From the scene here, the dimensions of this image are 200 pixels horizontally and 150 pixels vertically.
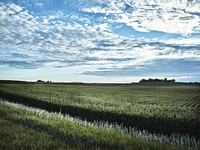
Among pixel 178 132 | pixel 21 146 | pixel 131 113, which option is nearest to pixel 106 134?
pixel 21 146

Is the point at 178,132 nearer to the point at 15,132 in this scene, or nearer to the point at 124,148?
the point at 124,148

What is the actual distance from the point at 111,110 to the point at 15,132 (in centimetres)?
1368

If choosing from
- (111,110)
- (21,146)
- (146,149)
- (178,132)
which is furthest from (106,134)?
(111,110)

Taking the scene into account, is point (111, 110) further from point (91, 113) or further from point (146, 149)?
point (146, 149)

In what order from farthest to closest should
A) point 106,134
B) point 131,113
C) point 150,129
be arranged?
1. point 131,113
2. point 150,129
3. point 106,134

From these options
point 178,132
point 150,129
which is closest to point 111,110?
point 150,129

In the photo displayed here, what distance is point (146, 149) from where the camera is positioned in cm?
1123

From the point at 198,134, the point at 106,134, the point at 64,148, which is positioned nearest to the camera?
the point at 64,148

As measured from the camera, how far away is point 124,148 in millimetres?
11352

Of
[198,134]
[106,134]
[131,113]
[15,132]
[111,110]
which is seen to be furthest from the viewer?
[111,110]

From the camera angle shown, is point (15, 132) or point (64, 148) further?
point (15, 132)

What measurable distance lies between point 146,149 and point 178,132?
27.2 ft

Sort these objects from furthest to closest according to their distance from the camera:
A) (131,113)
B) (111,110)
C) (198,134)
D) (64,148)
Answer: (111,110), (131,113), (198,134), (64,148)

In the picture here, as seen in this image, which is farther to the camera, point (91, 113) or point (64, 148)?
point (91, 113)
